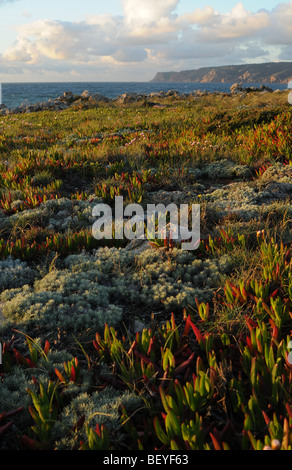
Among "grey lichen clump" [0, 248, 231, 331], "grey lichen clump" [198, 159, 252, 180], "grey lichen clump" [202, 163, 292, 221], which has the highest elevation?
"grey lichen clump" [198, 159, 252, 180]

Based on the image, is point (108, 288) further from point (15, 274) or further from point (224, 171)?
point (224, 171)

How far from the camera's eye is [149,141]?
36.5ft

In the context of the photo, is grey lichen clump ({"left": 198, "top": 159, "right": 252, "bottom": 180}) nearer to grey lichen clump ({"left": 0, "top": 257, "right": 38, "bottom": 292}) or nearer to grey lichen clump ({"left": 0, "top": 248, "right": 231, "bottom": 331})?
grey lichen clump ({"left": 0, "top": 248, "right": 231, "bottom": 331})

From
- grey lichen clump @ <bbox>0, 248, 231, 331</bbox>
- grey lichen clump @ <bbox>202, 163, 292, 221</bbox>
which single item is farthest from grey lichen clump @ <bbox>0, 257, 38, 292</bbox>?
grey lichen clump @ <bbox>202, 163, 292, 221</bbox>

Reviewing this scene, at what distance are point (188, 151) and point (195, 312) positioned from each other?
22.4 ft

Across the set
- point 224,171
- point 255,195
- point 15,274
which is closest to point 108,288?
point 15,274

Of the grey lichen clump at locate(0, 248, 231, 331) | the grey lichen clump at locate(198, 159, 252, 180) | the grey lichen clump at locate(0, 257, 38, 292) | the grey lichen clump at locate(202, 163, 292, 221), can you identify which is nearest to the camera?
the grey lichen clump at locate(0, 248, 231, 331)

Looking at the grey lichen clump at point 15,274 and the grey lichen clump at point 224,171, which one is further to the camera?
the grey lichen clump at point 224,171

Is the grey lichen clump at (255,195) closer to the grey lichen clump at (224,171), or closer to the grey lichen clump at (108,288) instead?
the grey lichen clump at (224,171)

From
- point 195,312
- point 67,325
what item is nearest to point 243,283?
point 195,312

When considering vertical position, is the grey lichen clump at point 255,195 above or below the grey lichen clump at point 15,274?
above

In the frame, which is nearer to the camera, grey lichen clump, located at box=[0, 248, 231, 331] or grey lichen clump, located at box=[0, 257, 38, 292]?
grey lichen clump, located at box=[0, 248, 231, 331]

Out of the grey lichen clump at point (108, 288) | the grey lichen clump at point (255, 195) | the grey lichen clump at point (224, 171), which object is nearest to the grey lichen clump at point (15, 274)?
the grey lichen clump at point (108, 288)

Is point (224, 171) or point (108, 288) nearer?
point (108, 288)
